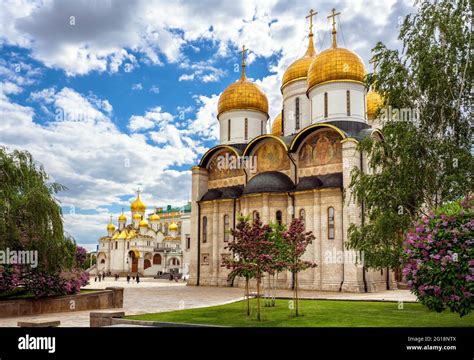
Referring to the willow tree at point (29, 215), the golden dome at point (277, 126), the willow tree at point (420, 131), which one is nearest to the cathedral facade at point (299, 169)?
the golden dome at point (277, 126)

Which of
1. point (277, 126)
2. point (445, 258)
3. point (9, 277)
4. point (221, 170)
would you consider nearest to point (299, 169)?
point (221, 170)

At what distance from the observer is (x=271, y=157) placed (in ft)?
99.1

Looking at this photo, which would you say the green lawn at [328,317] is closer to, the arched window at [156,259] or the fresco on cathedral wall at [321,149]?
the fresco on cathedral wall at [321,149]

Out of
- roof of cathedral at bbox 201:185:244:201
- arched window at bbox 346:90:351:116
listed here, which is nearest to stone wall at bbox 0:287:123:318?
roof of cathedral at bbox 201:185:244:201

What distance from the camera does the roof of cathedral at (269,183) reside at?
27.9 m

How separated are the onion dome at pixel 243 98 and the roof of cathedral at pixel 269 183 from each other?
7323 mm

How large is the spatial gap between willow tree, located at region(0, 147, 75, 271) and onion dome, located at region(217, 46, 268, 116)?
20.5 metres

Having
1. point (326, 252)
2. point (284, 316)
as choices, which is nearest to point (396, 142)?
point (284, 316)

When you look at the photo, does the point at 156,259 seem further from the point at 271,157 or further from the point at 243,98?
the point at 271,157

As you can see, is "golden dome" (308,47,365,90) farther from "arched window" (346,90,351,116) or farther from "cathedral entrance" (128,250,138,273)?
"cathedral entrance" (128,250,138,273)

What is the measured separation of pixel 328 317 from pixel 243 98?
23.7 m

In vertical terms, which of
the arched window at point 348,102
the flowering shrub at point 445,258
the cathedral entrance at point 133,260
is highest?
the arched window at point 348,102
